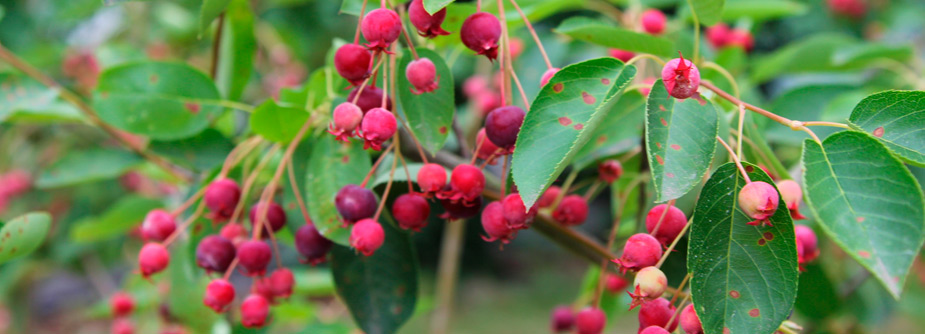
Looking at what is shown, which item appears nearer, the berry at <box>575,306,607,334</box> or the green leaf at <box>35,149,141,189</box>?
the berry at <box>575,306,607,334</box>

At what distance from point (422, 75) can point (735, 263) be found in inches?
12.8

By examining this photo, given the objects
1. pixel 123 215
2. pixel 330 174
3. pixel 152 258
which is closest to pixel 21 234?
pixel 152 258

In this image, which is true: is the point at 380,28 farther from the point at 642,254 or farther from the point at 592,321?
the point at 592,321

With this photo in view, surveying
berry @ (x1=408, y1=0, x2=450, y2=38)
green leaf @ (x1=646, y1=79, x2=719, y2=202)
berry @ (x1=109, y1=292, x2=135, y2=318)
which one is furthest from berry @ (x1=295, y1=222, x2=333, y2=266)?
berry @ (x1=109, y1=292, x2=135, y2=318)

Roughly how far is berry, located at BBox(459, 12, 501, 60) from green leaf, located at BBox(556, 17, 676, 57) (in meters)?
0.19

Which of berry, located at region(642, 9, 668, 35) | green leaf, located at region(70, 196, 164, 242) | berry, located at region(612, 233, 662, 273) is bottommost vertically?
green leaf, located at region(70, 196, 164, 242)

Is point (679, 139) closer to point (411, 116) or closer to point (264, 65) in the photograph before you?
point (411, 116)

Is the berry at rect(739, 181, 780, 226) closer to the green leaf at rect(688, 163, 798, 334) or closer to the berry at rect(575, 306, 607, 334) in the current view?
the green leaf at rect(688, 163, 798, 334)

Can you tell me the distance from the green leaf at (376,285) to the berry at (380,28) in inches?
13.8

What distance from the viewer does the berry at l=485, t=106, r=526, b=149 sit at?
56 cm

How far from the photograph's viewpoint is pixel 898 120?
51 cm

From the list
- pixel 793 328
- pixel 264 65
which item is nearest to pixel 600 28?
pixel 793 328

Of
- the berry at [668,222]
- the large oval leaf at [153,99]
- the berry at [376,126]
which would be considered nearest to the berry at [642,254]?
the berry at [668,222]

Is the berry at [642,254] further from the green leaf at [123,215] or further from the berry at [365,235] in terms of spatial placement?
the green leaf at [123,215]
